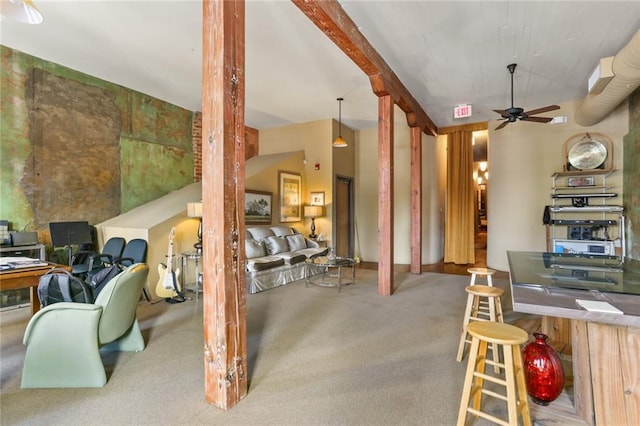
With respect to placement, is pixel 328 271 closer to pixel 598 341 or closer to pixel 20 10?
pixel 598 341

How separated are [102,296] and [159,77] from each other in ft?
12.4

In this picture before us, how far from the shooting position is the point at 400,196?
7344 millimetres

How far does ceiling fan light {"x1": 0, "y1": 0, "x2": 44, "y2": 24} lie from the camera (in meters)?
2.25

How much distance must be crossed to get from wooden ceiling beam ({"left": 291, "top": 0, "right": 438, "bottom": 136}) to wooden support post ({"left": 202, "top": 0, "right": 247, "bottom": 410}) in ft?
3.67

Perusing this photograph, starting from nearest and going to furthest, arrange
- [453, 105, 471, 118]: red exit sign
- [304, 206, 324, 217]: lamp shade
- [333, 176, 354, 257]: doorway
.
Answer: [453, 105, 471, 118]: red exit sign
[304, 206, 324, 217]: lamp shade
[333, 176, 354, 257]: doorway

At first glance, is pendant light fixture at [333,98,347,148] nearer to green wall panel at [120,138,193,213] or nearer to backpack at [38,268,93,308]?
green wall panel at [120,138,193,213]

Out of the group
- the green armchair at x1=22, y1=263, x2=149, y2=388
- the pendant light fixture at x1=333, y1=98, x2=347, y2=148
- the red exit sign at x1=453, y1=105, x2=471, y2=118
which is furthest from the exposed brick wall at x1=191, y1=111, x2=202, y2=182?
the red exit sign at x1=453, y1=105, x2=471, y2=118

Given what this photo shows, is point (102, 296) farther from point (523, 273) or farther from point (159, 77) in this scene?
point (159, 77)

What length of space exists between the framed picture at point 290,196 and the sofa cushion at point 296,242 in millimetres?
754

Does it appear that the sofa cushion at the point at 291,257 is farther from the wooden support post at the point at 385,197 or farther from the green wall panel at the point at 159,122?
the green wall panel at the point at 159,122

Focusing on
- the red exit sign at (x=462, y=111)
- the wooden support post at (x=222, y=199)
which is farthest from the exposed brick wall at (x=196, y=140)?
the red exit sign at (x=462, y=111)

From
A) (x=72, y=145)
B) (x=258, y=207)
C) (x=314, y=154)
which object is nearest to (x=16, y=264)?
(x=72, y=145)

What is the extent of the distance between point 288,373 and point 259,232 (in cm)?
366

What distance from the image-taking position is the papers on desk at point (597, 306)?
4.74ft
